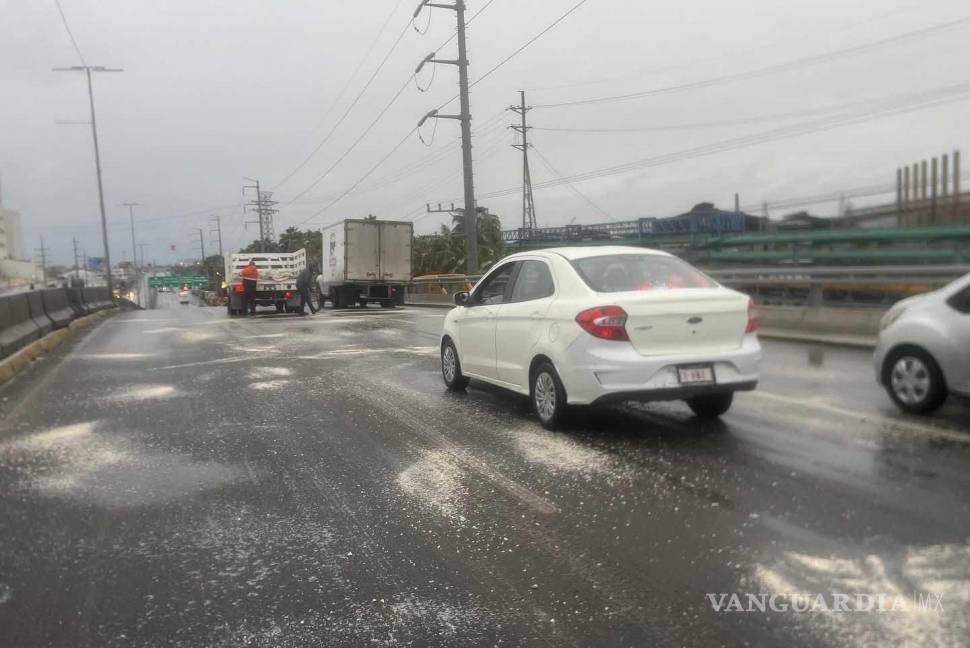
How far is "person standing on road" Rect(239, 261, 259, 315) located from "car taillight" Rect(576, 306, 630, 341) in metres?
22.0

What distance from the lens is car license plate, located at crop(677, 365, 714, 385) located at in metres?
6.02

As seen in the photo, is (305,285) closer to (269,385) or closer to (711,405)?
(269,385)

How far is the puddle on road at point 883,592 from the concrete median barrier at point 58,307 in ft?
59.0

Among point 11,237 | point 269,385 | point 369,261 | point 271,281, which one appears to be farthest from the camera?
point 11,237

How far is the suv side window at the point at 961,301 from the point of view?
617 cm

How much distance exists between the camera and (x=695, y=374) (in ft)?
19.9

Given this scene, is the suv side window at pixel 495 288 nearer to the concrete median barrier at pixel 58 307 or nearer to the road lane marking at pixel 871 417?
the road lane marking at pixel 871 417

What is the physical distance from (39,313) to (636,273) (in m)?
15.1

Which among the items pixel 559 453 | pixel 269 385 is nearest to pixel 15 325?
pixel 269 385

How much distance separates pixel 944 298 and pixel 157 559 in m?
6.30

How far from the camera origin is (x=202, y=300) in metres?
120

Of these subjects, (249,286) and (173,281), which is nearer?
(249,286)

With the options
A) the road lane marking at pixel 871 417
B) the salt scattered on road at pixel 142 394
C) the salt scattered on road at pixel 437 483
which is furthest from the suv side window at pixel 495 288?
the salt scattered on road at pixel 142 394

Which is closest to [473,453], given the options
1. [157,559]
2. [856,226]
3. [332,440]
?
[332,440]
